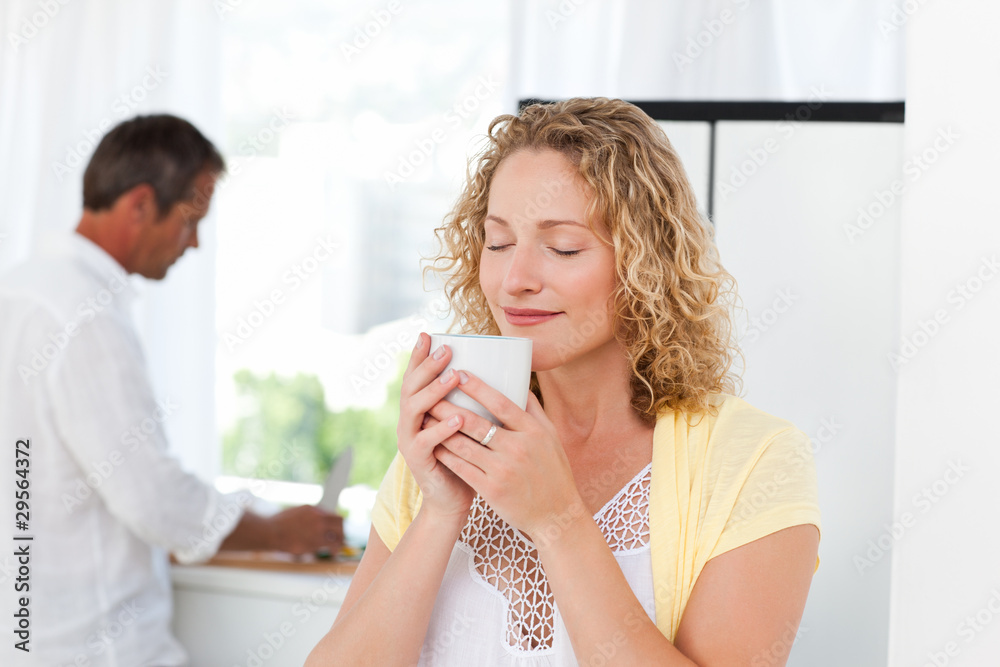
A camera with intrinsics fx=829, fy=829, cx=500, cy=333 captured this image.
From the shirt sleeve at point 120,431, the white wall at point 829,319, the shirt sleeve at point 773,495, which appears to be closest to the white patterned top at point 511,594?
the shirt sleeve at point 773,495

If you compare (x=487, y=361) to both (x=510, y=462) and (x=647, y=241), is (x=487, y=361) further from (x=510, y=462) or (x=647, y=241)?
(x=647, y=241)

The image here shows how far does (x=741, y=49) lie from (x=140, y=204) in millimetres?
1516

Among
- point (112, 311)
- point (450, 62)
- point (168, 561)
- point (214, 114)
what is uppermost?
point (450, 62)

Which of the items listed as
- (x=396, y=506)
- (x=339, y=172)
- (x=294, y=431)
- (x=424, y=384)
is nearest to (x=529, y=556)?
(x=396, y=506)

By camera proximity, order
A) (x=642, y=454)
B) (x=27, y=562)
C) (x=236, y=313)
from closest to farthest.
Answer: (x=642, y=454), (x=27, y=562), (x=236, y=313)

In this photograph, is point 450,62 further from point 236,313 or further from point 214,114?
point 236,313

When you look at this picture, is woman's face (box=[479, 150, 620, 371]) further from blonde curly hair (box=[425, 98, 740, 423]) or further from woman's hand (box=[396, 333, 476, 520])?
woman's hand (box=[396, 333, 476, 520])

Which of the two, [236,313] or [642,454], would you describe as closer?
[642,454]

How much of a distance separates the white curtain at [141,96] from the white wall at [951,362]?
2127mm

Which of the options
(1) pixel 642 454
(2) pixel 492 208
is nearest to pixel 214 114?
(2) pixel 492 208

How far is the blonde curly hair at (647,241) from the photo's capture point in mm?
967

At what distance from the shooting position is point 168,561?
2.21m

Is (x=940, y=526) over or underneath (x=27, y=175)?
underneath

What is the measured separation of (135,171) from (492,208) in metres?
1.35
